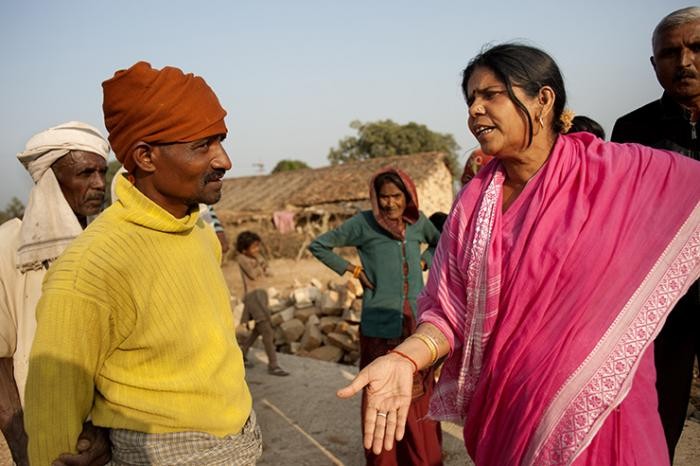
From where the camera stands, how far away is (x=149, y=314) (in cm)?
161

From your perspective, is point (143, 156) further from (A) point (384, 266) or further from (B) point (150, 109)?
(A) point (384, 266)

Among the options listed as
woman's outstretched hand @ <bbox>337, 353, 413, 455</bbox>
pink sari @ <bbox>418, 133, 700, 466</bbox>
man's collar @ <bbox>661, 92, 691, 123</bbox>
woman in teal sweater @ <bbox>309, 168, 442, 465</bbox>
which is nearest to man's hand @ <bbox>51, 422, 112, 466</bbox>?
woman's outstretched hand @ <bbox>337, 353, 413, 455</bbox>

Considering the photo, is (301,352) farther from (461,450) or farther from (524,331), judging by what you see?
(524,331)

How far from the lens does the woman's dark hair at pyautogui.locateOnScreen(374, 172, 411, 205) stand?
3.99 m

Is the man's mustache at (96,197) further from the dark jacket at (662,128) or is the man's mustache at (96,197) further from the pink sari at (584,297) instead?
the dark jacket at (662,128)

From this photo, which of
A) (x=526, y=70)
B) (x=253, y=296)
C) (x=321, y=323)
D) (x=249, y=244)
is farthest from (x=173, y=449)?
(x=321, y=323)

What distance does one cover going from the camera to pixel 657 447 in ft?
5.48

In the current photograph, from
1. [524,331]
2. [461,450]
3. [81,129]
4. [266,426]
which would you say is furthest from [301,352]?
[524,331]

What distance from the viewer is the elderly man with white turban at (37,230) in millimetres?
2047

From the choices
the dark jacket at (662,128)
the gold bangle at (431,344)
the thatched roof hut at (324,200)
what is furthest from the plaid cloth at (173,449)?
the thatched roof hut at (324,200)

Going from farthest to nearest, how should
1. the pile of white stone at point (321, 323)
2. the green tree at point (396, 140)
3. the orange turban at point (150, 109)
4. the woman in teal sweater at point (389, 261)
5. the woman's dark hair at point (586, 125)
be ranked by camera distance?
the green tree at point (396, 140), the pile of white stone at point (321, 323), the woman in teal sweater at point (389, 261), the woman's dark hair at point (586, 125), the orange turban at point (150, 109)

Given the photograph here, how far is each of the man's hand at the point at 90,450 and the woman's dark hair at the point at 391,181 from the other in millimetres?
2731

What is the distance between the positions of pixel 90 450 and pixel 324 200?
19.8 m

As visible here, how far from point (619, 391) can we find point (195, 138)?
5.07 ft
